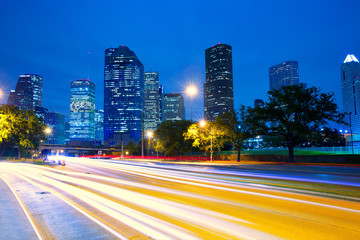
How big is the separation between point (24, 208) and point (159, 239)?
6.27 m

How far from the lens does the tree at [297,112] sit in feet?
131

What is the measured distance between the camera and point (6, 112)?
52.2 metres

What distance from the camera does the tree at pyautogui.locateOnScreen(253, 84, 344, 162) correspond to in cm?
4006

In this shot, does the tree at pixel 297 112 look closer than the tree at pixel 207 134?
Yes

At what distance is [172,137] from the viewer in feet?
253

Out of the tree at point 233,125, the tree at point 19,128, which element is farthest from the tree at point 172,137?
the tree at point 19,128

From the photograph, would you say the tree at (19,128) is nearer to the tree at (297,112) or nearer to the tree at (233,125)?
the tree at (233,125)

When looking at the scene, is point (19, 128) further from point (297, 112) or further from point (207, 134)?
point (297, 112)

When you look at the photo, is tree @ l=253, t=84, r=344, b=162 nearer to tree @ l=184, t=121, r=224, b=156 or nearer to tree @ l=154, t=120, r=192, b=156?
tree @ l=184, t=121, r=224, b=156

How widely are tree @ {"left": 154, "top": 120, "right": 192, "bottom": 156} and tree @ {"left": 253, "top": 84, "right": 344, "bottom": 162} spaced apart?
119ft

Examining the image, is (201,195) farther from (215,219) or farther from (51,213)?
(51,213)

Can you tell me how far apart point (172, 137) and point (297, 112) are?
42.0 m

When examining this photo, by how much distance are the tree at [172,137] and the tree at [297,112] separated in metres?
36.1

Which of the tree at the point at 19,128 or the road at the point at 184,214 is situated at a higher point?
the tree at the point at 19,128
